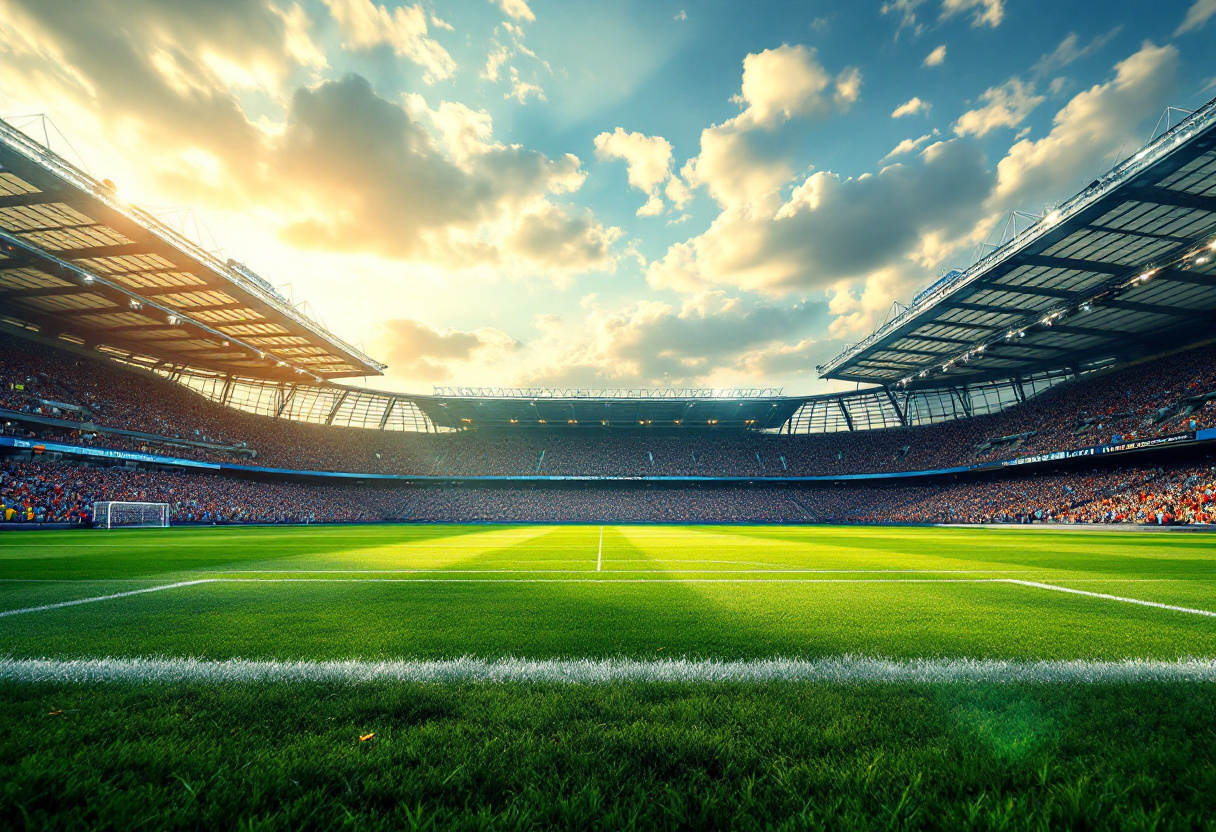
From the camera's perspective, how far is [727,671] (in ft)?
9.49

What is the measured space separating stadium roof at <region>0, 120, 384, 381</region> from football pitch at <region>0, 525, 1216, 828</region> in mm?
20444

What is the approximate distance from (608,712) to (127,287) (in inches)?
1403

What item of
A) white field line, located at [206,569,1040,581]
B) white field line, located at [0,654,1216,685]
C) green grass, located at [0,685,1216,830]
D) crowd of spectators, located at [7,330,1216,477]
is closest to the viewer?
green grass, located at [0,685,1216,830]

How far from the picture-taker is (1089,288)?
24156 millimetres

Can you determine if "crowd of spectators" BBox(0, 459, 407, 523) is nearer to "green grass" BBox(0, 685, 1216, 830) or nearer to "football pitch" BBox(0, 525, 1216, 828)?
"football pitch" BBox(0, 525, 1216, 828)

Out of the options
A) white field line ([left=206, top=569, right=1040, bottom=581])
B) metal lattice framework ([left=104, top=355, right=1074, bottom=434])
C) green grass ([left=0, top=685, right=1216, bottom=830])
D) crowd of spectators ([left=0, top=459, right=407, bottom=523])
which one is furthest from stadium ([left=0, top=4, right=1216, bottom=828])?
metal lattice framework ([left=104, top=355, right=1074, bottom=434])

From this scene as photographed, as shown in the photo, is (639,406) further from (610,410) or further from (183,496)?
(183,496)

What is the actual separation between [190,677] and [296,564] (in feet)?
23.1

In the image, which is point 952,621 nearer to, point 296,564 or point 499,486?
point 296,564

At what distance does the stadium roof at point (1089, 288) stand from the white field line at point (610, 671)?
Answer: 66.6 feet

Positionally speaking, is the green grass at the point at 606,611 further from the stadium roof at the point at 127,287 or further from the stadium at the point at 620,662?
the stadium roof at the point at 127,287

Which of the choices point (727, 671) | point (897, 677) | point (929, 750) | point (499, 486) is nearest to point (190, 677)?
point (727, 671)

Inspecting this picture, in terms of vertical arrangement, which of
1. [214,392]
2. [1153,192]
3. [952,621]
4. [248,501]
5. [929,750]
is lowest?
[248,501]

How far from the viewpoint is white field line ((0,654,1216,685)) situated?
2.74m
